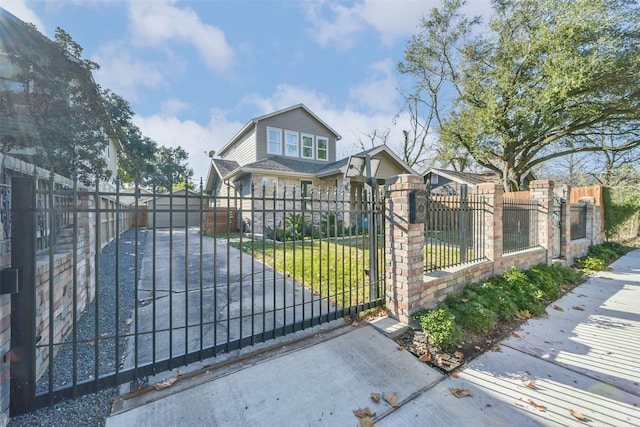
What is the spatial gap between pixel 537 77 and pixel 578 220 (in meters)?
5.90

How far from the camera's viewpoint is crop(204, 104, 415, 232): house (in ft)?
44.9

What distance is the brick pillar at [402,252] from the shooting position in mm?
3553

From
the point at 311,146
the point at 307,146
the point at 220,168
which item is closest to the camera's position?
the point at 220,168

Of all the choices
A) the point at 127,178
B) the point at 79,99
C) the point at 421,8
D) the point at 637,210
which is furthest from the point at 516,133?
the point at 127,178

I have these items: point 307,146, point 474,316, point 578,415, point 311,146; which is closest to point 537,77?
point 311,146

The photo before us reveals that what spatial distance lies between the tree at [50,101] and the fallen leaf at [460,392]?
9114mm

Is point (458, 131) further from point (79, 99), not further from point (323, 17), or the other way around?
point (79, 99)

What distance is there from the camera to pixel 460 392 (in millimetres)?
2494

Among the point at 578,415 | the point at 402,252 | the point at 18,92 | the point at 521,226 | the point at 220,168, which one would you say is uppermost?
the point at 18,92

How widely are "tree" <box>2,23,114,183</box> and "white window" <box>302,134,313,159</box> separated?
999 centimetres

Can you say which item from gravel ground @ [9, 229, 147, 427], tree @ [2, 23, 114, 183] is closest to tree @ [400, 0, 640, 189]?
gravel ground @ [9, 229, 147, 427]

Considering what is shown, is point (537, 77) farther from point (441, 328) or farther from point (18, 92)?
point (18, 92)

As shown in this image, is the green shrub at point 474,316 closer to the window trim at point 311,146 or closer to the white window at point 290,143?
the white window at point 290,143

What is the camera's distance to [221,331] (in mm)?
3377
